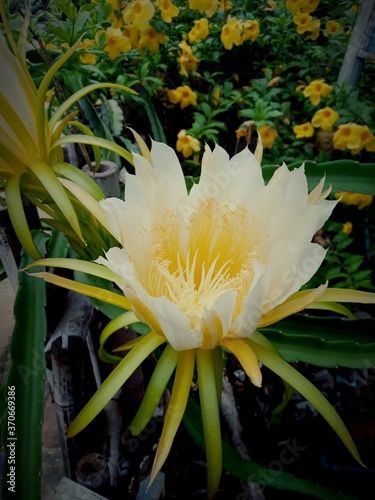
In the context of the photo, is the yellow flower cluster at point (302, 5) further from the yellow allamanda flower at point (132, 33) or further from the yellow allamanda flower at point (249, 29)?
the yellow allamanda flower at point (132, 33)

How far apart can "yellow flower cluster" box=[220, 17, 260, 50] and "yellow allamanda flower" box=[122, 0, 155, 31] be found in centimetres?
35

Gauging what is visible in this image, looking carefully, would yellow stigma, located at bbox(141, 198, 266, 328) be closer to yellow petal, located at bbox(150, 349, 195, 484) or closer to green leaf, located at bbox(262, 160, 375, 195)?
yellow petal, located at bbox(150, 349, 195, 484)

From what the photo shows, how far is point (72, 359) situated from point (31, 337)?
16 centimetres

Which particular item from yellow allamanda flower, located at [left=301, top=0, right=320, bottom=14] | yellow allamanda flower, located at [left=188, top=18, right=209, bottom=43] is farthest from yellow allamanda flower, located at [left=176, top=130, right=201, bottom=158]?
yellow allamanda flower, located at [left=301, top=0, right=320, bottom=14]

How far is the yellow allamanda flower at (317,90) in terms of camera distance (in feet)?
3.66

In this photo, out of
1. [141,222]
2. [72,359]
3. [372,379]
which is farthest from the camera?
[372,379]

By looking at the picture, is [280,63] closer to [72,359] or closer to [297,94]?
[297,94]

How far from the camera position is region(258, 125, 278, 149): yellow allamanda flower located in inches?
43.8

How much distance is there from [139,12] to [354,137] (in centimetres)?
63

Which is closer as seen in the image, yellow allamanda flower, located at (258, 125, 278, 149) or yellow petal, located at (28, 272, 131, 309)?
yellow petal, located at (28, 272, 131, 309)

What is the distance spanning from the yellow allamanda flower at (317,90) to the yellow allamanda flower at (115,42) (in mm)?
540

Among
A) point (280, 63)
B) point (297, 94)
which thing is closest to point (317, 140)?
point (297, 94)

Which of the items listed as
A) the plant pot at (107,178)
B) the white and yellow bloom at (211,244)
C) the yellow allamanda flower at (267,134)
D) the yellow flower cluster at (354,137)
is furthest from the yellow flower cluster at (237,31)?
the white and yellow bloom at (211,244)

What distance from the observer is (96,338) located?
0.71 metres
